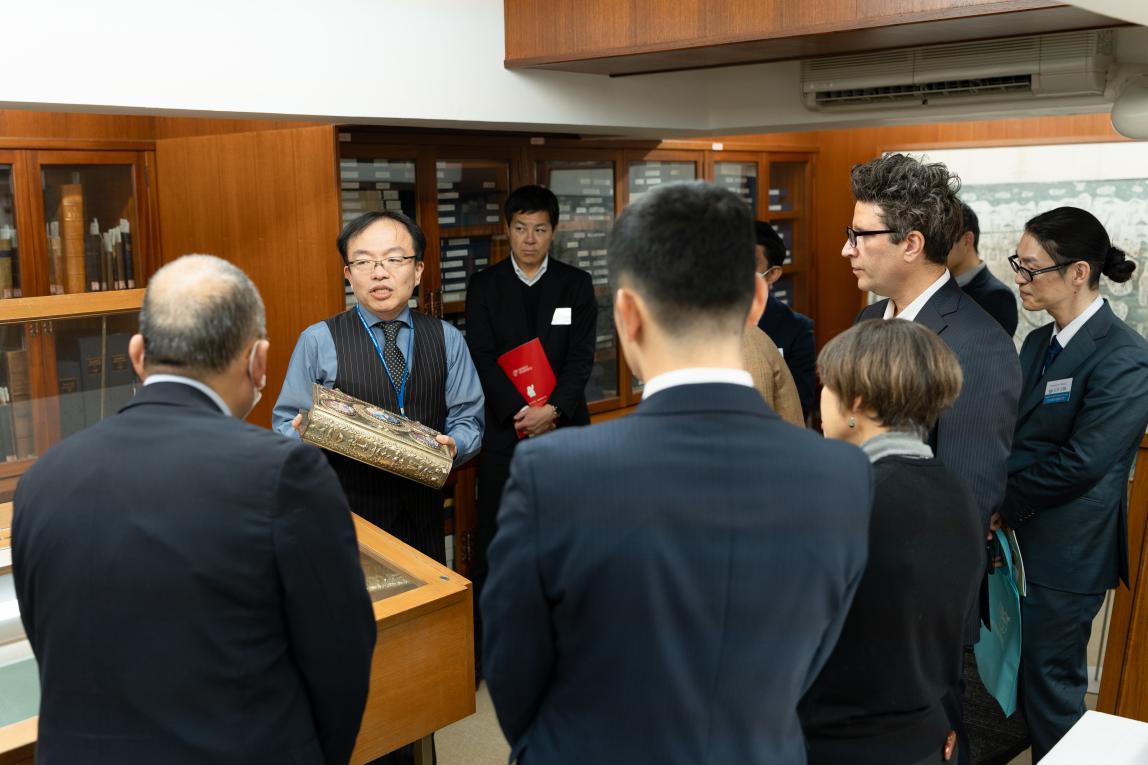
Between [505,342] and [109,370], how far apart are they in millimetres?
1575

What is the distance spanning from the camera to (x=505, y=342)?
4.24 meters

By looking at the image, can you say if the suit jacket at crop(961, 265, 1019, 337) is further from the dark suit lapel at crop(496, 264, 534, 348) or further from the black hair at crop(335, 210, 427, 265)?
the black hair at crop(335, 210, 427, 265)

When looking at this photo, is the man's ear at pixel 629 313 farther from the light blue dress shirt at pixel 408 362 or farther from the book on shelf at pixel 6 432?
the book on shelf at pixel 6 432

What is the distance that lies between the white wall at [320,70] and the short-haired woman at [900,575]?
208 centimetres

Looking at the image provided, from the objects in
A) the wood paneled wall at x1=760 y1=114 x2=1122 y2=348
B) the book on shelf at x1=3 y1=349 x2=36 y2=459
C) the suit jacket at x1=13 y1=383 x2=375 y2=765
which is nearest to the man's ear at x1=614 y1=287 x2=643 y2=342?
the suit jacket at x1=13 y1=383 x2=375 y2=765

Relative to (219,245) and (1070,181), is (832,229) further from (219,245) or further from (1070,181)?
(219,245)

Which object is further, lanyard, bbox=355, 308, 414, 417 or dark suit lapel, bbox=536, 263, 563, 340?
→ dark suit lapel, bbox=536, 263, 563, 340

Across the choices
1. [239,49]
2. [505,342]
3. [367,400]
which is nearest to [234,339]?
[367,400]

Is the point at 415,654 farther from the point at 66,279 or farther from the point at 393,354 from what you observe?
the point at 66,279

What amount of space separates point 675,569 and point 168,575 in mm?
739

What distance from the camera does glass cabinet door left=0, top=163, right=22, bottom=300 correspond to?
385 centimetres

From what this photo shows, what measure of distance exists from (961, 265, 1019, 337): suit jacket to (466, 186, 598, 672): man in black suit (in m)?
1.62

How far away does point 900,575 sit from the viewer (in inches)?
66.7

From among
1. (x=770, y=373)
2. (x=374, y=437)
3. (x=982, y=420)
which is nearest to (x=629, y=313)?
(x=982, y=420)
